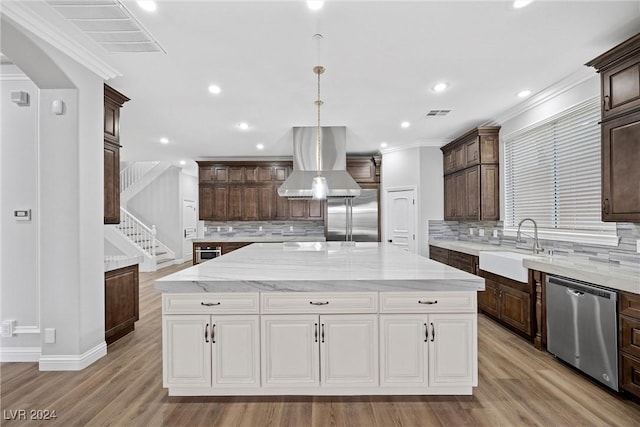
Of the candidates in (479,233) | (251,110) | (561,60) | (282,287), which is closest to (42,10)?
(251,110)

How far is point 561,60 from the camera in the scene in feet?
9.46

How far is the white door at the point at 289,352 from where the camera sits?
2176mm

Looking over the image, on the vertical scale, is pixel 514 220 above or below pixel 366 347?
above

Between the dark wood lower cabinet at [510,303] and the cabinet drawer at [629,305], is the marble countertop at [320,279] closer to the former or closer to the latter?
the cabinet drawer at [629,305]

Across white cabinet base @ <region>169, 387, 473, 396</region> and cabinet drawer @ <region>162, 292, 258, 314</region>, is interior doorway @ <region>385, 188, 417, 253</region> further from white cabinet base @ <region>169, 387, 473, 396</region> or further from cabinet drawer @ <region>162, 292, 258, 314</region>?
cabinet drawer @ <region>162, 292, 258, 314</region>

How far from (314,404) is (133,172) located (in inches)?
357

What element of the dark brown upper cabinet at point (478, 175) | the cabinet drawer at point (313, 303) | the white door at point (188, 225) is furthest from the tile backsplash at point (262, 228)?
the cabinet drawer at point (313, 303)

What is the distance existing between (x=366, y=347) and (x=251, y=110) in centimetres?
331

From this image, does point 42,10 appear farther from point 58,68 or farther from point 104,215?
point 104,215

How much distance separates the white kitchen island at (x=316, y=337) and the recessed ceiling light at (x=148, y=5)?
188 centimetres

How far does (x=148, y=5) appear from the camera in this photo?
211cm

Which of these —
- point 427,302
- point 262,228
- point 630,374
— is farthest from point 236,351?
point 262,228

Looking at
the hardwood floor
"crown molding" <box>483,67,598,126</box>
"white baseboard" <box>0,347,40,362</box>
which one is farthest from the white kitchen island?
"crown molding" <box>483,67,598,126</box>

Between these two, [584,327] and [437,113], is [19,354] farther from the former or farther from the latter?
[437,113]
